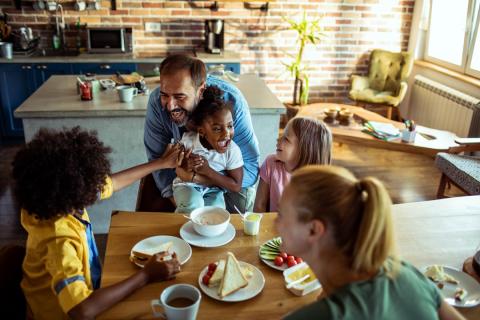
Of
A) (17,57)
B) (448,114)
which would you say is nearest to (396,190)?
(448,114)

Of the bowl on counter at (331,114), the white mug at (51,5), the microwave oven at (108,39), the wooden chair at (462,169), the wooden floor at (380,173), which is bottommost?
the wooden floor at (380,173)

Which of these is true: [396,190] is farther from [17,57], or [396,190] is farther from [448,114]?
[17,57]

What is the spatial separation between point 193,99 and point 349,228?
1.29m

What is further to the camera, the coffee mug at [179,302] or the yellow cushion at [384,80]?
the yellow cushion at [384,80]

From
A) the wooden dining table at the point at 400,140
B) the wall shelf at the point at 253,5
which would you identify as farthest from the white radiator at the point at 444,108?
the wall shelf at the point at 253,5

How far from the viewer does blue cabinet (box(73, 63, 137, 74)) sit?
4.58m

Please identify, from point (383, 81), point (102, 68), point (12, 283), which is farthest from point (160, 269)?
point (383, 81)

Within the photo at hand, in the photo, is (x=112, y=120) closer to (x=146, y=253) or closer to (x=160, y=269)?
(x=146, y=253)

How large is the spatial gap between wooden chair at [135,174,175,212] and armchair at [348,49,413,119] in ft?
10.8

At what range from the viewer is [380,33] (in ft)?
17.6

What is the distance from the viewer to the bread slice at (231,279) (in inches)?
50.5

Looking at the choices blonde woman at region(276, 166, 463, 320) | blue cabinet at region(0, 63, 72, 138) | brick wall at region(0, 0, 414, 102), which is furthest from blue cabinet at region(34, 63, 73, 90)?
blonde woman at region(276, 166, 463, 320)

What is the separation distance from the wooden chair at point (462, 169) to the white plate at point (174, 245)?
7.15 ft

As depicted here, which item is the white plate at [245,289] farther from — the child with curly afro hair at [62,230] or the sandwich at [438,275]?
the sandwich at [438,275]
